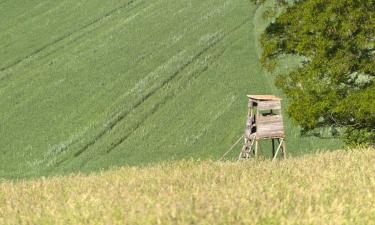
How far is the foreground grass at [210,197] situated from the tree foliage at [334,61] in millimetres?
10895

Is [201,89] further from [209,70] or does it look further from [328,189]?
[328,189]

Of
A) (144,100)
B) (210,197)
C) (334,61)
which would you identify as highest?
(210,197)

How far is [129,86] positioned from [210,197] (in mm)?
38087

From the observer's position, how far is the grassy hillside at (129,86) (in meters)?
34.4

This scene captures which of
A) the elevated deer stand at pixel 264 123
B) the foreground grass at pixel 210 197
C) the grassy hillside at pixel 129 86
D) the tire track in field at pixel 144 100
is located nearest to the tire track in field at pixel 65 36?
the grassy hillside at pixel 129 86

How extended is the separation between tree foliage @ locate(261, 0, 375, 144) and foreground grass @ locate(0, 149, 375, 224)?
1089cm

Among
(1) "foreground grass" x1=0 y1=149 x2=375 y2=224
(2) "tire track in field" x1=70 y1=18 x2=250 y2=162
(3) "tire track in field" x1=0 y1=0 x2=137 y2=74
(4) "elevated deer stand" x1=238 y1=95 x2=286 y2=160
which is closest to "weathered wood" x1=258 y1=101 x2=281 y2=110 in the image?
(4) "elevated deer stand" x1=238 y1=95 x2=286 y2=160

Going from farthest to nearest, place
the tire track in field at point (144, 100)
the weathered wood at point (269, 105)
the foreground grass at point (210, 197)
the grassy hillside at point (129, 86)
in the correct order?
the tire track in field at point (144, 100) < the grassy hillside at point (129, 86) < the weathered wood at point (269, 105) < the foreground grass at point (210, 197)

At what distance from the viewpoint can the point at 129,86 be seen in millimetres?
43625

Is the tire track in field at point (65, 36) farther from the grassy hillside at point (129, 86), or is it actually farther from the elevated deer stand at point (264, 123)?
the elevated deer stand at point (264, 123)

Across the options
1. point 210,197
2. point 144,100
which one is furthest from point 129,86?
point 210,197

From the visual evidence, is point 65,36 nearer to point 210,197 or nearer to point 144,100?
point 144,100

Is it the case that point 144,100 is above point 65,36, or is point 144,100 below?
below

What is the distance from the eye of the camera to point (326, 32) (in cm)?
2016
